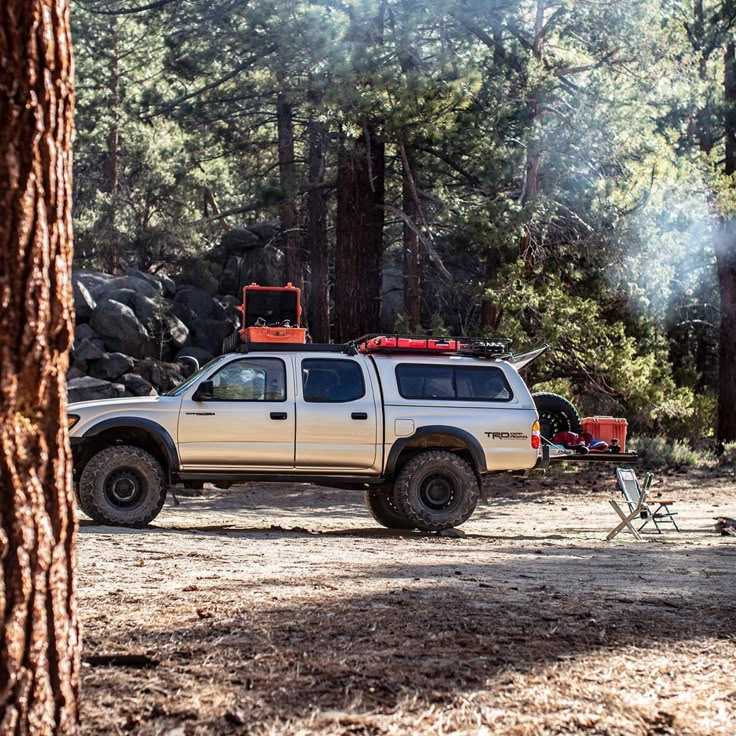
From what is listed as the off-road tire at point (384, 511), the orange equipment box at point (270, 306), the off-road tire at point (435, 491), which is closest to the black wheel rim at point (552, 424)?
the off-road tire at point (435, 491)

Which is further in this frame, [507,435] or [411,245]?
[411,245]

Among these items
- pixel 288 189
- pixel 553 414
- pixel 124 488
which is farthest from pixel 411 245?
pixel 124 488

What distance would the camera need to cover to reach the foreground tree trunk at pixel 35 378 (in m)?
3.53

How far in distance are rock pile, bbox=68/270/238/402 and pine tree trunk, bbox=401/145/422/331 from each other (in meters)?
6.67

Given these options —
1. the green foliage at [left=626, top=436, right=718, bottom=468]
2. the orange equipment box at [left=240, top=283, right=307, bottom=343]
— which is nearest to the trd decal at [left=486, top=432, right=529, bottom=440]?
the orange equipment box at [left=240, top=283, right=307, bottom=343]

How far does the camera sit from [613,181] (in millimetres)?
20188

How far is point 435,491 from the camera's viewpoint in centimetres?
1302

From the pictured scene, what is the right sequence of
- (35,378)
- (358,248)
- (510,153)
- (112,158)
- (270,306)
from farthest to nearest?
(112,158), (358,248), (510,153), (270,306), (35,378)

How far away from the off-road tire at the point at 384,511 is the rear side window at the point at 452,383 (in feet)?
4.42

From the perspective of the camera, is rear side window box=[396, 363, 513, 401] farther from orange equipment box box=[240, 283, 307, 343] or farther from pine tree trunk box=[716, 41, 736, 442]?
pine tree trunk box=[716, 41, 736, 442]

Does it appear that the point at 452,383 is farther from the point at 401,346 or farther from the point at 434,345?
the point at 401,346

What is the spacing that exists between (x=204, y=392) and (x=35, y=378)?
901 cm

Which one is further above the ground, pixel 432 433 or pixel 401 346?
pixel 401 346

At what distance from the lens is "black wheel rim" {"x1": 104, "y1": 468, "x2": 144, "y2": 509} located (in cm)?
1238
